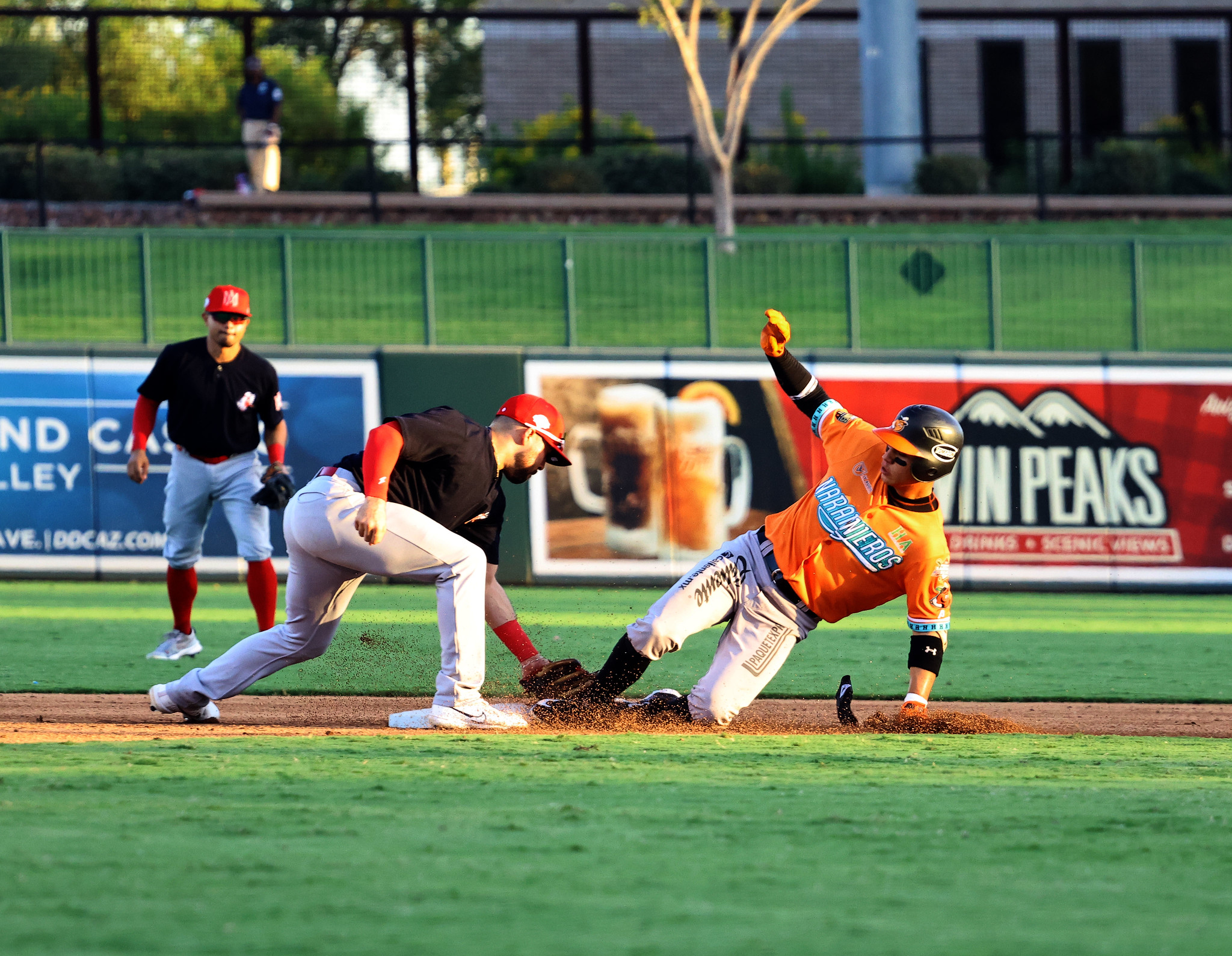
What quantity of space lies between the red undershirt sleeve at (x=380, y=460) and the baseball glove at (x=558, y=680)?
1.43 meters

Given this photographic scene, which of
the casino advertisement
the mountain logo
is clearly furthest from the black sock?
the mountain logo

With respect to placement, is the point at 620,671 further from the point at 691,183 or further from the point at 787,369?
the point at 691,183

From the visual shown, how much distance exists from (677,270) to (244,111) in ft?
32.5

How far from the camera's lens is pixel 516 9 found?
29.3 m

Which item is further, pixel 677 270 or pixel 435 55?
pixel 435 55

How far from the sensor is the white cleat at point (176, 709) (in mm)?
6461

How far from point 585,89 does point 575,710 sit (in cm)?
2256

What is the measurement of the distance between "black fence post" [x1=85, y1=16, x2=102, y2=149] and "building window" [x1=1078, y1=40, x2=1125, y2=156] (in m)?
19.3

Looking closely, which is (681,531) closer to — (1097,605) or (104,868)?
(1097,605)

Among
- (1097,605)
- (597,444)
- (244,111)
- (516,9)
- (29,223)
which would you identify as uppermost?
(516,9)

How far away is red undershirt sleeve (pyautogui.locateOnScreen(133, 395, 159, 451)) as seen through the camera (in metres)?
8.73

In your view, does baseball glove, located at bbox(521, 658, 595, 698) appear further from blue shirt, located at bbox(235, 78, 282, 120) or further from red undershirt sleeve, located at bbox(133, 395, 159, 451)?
blue shirt, located at bbox(235, 78, 282, 120)

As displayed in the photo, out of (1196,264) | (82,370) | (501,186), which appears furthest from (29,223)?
(1196,264)

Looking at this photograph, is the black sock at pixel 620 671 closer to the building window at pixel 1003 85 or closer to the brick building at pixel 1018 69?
the brick building at pixel 1018 69
